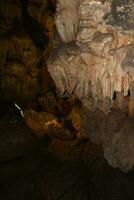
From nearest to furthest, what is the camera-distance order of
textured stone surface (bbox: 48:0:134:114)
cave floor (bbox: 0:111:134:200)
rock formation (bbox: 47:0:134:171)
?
1. rock formation (bbox: 47:0:134:171)
2. textured stone surface (bbox: 48:0:134:114)
3. cave floor (bbox: 0:111:134:200)

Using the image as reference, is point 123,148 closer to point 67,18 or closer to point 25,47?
point 67,18

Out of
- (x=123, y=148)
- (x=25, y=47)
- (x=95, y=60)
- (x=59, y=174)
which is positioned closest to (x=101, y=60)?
(x=95, y=60)

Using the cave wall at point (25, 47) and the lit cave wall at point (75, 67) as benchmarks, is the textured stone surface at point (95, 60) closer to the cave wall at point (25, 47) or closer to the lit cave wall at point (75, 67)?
the lit cave wall at point (75, 67)

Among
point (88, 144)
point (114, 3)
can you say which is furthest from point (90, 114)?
point (114, 3)

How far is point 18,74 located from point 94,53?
379 cm

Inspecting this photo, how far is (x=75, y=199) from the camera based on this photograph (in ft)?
17.4

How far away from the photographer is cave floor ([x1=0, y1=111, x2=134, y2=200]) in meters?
5.35

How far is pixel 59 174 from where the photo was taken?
5.70 metres

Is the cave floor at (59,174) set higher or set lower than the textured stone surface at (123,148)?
lower

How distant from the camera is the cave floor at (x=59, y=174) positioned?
535 cm

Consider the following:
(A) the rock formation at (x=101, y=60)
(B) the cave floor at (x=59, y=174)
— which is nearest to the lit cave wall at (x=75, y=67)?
(A) the rock formation at (x=101, y=60)

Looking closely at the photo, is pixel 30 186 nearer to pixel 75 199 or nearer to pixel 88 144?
pixel 75 199

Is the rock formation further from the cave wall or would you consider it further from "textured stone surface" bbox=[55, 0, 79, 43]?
the cave wall

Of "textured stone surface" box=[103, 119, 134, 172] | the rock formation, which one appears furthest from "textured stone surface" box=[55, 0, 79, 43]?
"textured stone surface" box=[103, 119, 134, 172]
